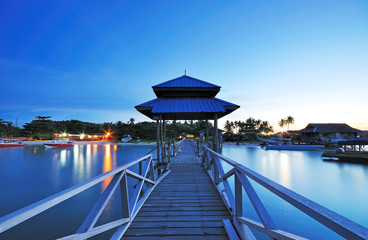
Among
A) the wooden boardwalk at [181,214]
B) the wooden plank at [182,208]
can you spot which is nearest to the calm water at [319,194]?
the wooden boardwalk at [181,214]

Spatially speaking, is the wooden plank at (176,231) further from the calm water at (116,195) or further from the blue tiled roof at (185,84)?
the blue tiled roof at (185,84)

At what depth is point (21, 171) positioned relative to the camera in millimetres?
15391

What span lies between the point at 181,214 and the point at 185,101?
210 inches

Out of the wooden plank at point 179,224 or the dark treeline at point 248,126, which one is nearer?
the wooden plank at point 179,224

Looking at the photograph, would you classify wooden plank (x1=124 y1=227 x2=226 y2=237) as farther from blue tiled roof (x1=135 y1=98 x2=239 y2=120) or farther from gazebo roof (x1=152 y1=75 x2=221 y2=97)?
gazebo roof (x1=152 y1=75 x2=221 y2=97)

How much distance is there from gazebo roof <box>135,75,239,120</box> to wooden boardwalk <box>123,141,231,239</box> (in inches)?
128

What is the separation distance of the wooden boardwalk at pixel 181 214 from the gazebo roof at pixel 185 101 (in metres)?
3.24

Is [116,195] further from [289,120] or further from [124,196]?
[289,120]

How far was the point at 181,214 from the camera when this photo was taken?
3348 millimetres

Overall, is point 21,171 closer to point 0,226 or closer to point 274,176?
point 0,226

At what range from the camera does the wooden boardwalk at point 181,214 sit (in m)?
2.72

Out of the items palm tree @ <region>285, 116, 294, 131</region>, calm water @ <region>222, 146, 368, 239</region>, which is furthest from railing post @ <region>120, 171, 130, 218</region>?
palm tree @ <region>285, 116, 294, 131</region>

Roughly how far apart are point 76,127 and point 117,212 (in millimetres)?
69010

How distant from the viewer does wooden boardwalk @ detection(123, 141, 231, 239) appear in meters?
2.72
